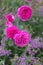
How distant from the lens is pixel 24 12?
188 centimetres

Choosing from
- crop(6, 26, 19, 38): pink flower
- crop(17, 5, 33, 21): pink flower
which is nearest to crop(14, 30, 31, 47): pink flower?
crop(6, 26, 19, 38): pink flower

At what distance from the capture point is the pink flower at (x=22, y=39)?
5.59 ft

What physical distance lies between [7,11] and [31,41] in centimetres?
59

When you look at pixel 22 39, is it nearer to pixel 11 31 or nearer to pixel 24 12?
pixel 11 31

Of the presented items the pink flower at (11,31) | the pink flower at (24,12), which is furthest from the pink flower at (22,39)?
the pink flower at (24,12)

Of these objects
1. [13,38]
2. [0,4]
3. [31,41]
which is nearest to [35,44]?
[31,41]

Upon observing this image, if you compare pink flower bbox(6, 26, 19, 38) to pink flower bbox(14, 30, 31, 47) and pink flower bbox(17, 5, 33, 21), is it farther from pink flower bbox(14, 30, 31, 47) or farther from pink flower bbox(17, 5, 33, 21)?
pink flower bbox(17, 5, 33, 21)

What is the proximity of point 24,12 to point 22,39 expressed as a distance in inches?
10.8

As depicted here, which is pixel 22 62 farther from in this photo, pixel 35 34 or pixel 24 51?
pixel 35 34

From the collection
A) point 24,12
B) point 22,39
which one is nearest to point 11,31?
point 22,39

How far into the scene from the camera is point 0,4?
252 cm

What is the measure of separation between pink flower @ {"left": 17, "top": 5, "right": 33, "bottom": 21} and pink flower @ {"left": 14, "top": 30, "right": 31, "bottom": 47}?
0.73 feet

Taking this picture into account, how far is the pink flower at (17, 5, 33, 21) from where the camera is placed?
1870 millimetres

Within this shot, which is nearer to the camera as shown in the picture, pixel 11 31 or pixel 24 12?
pixel 11 31
